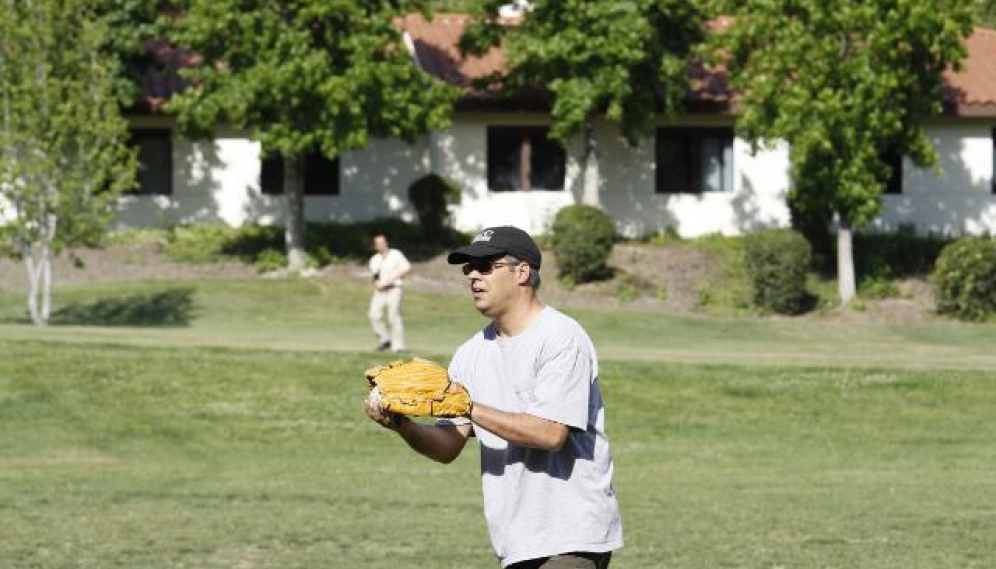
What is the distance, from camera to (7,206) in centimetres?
3809

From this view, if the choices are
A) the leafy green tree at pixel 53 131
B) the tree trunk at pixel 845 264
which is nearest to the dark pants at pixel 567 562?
the leafy green tree at pixel 53 131

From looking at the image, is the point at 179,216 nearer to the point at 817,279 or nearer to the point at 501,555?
the point at 817,279

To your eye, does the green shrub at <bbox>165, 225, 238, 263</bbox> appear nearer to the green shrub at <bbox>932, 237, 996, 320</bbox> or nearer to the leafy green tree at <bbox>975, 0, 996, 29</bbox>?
the green shrub at <bbox>932, 237, 996, 320</bbox>

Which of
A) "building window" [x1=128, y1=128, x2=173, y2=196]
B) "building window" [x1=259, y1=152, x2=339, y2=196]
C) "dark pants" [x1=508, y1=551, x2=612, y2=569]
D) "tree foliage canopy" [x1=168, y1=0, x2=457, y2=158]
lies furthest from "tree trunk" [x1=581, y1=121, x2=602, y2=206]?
"dark pants" [x1=508, y1=551, x2=612, y2=569]

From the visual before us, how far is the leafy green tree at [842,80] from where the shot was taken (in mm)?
41312

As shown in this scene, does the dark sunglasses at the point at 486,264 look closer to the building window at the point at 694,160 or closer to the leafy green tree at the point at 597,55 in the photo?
the leafy green tree at the point at 597,55

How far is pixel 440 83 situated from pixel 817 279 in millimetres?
9526

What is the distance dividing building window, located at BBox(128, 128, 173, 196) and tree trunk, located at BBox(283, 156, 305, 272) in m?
4.85

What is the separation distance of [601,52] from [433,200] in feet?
19.3

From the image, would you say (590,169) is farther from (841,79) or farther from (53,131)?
(53,131)

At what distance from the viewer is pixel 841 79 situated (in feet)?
137

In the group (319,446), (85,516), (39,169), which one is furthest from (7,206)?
(85,516)

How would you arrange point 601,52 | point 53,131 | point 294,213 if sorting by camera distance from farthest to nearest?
point 294,213, point 601,52, point 53,131

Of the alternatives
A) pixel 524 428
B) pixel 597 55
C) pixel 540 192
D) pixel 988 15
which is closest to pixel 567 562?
pixel 524 428
